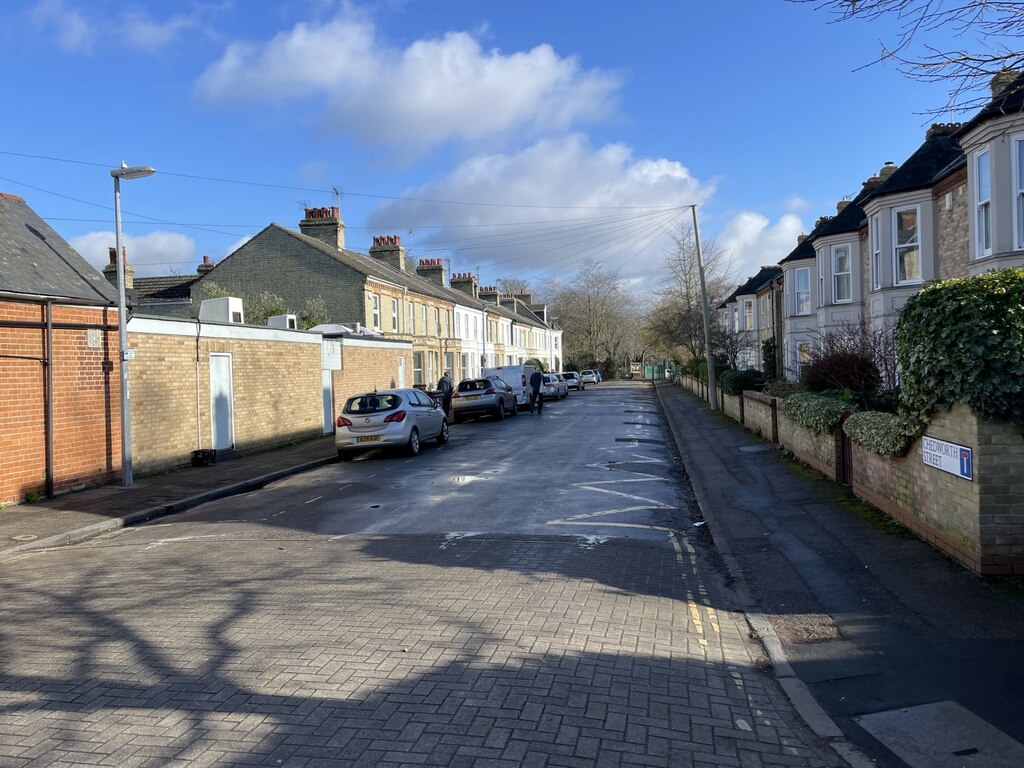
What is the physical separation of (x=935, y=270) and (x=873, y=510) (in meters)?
12.3

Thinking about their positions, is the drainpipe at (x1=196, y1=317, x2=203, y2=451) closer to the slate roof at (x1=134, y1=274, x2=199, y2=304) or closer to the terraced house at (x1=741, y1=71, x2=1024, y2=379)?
the terraced house at (x1=741, y1=71, x2=1024, y2=379)

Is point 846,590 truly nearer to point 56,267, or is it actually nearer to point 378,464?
point 378,464

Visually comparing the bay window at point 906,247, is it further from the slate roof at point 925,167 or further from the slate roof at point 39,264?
the slate roof at point 39,264

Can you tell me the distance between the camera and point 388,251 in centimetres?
4531

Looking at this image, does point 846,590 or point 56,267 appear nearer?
point 846,590

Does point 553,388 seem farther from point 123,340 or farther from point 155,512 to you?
point 155,512

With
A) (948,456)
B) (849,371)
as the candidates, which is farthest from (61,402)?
A: (849,371)

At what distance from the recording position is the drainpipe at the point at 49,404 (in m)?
12.3

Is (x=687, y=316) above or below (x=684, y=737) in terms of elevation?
above

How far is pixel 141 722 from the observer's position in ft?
13.5

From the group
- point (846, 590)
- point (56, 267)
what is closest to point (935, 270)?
point (846, 590)

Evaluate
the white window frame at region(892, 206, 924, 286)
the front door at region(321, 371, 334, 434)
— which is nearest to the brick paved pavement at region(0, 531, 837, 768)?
the white window frame at region(892, 206, 924, 286)

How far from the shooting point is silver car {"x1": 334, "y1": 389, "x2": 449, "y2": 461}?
16656 mm

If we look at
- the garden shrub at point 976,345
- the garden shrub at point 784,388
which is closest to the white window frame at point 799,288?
the garden shrub at point 784,388
